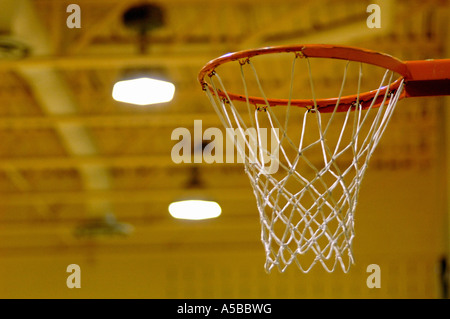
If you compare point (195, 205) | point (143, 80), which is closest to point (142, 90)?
point (143, 80)

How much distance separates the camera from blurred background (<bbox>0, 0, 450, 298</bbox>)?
8695 mm

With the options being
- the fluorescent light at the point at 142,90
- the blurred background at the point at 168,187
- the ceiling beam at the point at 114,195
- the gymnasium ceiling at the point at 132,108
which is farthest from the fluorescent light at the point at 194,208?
the fluorescent light at the point at 142,90

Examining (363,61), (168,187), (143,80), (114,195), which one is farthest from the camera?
(168,187)

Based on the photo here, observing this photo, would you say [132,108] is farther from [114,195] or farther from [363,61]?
[363,61]

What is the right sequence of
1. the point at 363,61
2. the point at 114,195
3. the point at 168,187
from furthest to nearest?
1. the point at 168,187
2. the point at 114,195
3. the point at 363,61

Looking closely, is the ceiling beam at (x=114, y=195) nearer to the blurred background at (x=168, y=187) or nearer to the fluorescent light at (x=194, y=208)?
the blurred background at (x=168, y=187)

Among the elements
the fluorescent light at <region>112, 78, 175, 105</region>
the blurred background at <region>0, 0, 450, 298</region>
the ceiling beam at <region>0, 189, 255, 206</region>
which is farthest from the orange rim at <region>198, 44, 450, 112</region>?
the ceiling beam at <region>0, 189, 255, 206</region>

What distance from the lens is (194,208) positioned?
8953 millimetres

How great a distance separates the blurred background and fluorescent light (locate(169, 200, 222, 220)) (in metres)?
0.15

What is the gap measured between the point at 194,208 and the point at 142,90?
3060mm

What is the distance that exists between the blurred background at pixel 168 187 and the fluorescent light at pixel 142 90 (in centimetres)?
167

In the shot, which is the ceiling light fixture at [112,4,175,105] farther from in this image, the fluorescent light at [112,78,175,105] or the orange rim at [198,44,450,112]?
the orange rim at [198,44,450,112]
